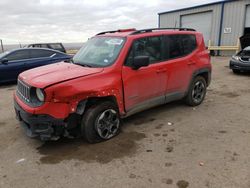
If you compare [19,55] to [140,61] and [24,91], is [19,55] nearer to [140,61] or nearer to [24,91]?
[24,91]

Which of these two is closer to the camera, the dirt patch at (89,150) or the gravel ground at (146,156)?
the gravel ground at (146,156)

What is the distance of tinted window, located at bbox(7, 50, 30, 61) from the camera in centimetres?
935

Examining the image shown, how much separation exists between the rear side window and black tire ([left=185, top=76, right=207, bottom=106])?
77 cm

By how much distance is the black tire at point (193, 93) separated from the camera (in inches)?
228

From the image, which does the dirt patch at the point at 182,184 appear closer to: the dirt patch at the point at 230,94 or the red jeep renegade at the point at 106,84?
the red jeep renegade at the point at 106,84

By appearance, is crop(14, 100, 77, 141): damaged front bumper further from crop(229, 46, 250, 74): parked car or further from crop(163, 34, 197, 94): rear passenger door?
crop(229, 46, 250, 74): parked car

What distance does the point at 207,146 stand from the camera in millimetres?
3891

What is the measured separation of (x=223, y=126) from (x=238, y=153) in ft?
3.63

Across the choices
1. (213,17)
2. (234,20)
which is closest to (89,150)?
(234,20)

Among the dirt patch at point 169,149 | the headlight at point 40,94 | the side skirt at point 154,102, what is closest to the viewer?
the headlight at point 40,94

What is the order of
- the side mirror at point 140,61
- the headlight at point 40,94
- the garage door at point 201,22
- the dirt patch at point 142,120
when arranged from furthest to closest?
the garage door at point 201,22 → the dirt patch at point 142,120 → the side mirror at point 140,61 → the headlight at point 40,94

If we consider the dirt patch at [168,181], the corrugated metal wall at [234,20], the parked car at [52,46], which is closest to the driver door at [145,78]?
the dirt patch at [168,181]

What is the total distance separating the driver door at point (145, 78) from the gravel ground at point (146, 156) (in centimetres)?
48

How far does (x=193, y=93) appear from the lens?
5902mm
